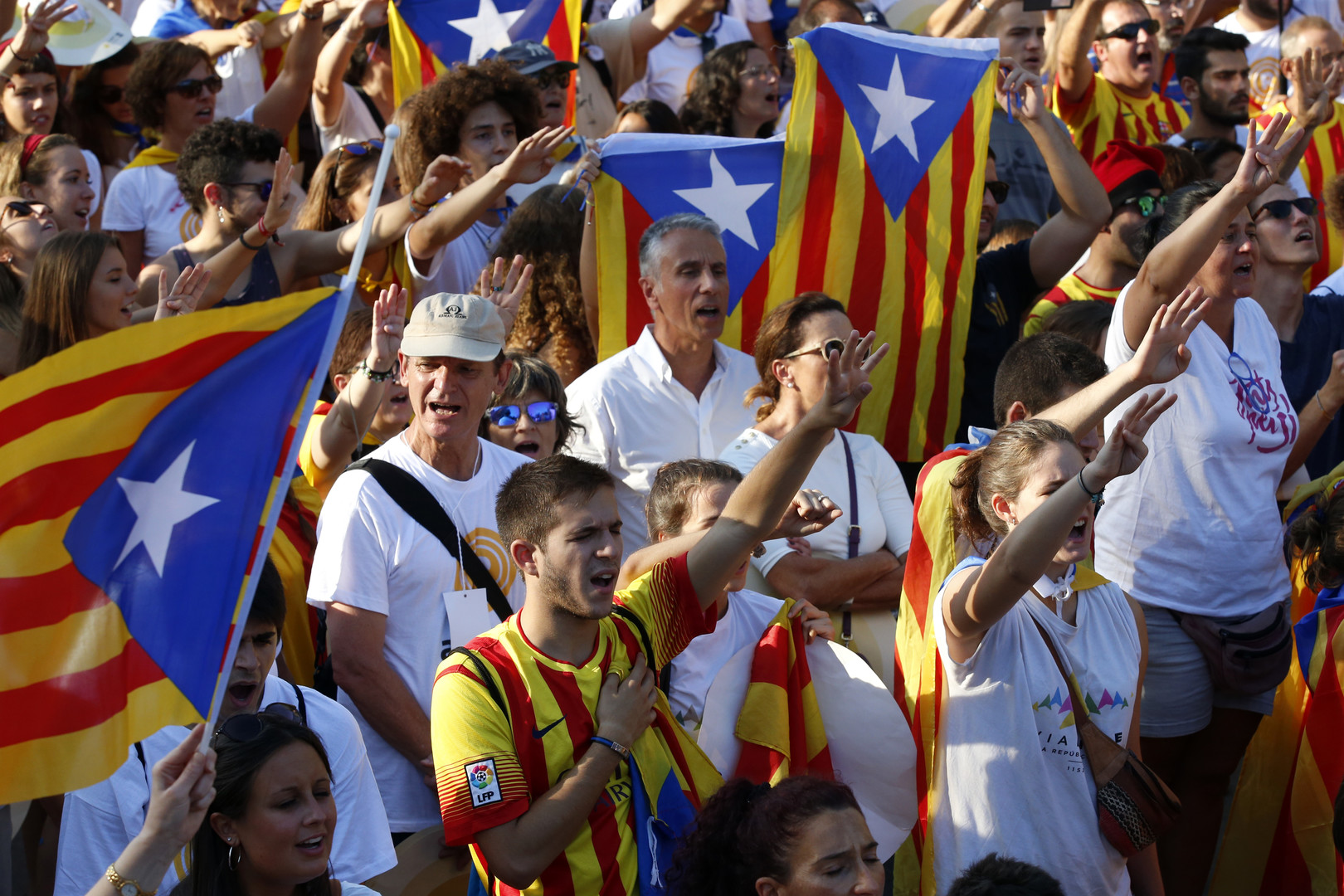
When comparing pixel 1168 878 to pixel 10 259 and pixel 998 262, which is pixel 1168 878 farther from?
pixel 10 259

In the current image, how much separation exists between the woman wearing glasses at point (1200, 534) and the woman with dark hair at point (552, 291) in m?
2.08

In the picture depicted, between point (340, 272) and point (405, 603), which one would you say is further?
point (340, 272)

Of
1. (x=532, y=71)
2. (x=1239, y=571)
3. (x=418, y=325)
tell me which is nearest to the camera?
(x=418, y=325)

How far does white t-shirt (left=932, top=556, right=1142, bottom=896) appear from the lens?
3455 mm

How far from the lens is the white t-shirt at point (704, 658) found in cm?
375

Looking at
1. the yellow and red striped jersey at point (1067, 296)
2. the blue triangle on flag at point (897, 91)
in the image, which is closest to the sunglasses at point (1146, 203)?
the yellow and red striped jersey at point (1067, 296)

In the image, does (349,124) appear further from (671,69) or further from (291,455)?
(291,455)

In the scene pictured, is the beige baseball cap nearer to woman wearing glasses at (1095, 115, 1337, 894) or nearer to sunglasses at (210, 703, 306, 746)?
sunglasses at (210, 703, 306, 746)

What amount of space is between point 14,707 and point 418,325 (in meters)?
1.92

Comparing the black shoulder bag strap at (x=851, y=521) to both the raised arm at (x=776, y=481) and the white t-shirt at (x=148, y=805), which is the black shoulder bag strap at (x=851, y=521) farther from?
the white t-shirt at (x=148, y=805)

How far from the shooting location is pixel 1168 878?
4.67 meters

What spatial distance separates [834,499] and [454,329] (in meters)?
1.22

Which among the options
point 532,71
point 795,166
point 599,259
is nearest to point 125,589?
point 599,259

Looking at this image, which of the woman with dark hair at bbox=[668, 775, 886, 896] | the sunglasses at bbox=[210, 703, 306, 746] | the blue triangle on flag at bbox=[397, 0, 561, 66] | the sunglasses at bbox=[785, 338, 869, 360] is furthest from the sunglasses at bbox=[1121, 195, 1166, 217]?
the sunglasses at bbox=[210, 703, 306, 746]
